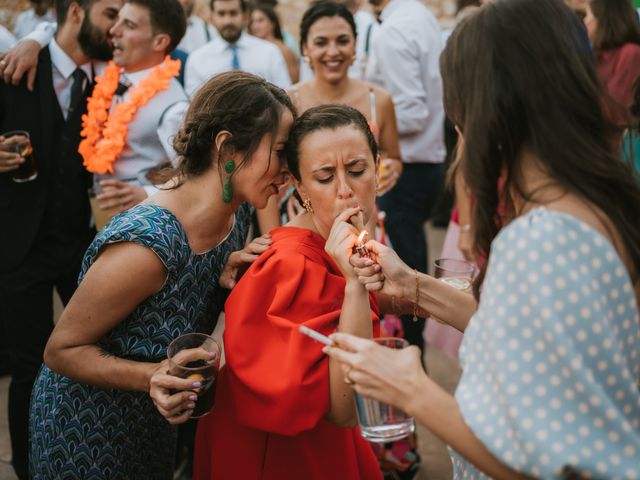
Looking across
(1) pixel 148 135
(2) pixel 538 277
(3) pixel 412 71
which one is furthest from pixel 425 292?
(3) pixel 412 71

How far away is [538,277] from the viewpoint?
1.27 meters

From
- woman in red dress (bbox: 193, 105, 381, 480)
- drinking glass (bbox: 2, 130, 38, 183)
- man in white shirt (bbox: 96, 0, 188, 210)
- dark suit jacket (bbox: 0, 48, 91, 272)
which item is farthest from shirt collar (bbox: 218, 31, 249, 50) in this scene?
woman in red dress (bbox: 193, 105, 381, 480)

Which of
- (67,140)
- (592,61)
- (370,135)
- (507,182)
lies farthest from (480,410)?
(67,140)

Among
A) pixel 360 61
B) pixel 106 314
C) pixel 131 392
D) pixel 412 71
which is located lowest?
pixel 131 392

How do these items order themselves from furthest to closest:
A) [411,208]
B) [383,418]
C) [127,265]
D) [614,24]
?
[411,208] → [614,24] → [127,265] → [383,418]

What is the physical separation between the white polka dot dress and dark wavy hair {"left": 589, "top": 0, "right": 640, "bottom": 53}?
143 inches

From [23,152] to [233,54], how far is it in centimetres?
332

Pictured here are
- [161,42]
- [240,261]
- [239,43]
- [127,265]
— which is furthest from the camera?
[239,43]

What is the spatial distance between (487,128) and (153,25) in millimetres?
2840

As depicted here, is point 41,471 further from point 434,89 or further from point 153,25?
point 434,89

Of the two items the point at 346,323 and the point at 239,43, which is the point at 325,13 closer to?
the point at 239,43

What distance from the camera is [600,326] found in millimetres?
1273

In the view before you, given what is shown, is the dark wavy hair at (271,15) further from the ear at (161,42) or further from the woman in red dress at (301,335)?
the woman in red dress at (301,335)

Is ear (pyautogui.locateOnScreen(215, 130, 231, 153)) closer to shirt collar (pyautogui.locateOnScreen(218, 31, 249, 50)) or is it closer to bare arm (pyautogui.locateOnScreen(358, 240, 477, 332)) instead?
bare arm (pyautogui.locateOnScreen(358, 240, 477, 332))
